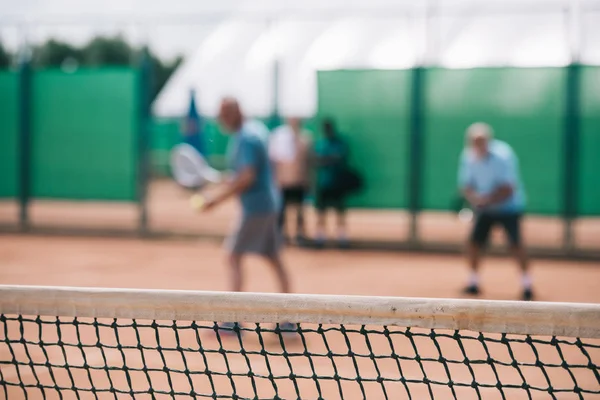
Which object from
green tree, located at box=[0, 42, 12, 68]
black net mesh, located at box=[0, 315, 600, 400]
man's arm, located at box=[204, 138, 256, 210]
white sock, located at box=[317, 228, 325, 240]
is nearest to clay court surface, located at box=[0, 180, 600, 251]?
white sock, located at box=[317, 228, 325, 240]

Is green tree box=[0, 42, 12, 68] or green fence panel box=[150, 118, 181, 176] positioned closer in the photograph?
green tree box=[0, 42, 12, 68]

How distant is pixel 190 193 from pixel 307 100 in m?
9.64

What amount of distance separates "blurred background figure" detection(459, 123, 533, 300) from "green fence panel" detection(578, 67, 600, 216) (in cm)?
304

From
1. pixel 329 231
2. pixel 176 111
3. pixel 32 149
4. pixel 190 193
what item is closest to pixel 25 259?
pixel 32 149

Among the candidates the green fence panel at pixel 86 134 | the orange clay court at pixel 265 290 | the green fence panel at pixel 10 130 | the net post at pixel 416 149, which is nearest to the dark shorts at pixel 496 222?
the orange clay court at pixel 265 290

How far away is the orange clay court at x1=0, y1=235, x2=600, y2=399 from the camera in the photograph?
15.6 ft

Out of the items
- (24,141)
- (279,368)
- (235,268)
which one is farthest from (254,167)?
(24,141)

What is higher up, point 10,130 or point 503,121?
point 503,121

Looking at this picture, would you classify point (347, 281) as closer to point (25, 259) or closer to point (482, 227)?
point (482, 227)

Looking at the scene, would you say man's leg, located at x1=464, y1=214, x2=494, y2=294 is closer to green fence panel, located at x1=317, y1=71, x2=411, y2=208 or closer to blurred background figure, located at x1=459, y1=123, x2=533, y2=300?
blurred background figure, located at x1=459, y1=123, x2=533, y2=300

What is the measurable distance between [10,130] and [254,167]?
760 centimetres

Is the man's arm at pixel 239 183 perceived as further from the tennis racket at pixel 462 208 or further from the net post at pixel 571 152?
the net post at pixel 571 152

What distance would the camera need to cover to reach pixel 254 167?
621 centimetres

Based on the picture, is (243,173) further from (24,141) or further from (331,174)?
(24,141)
